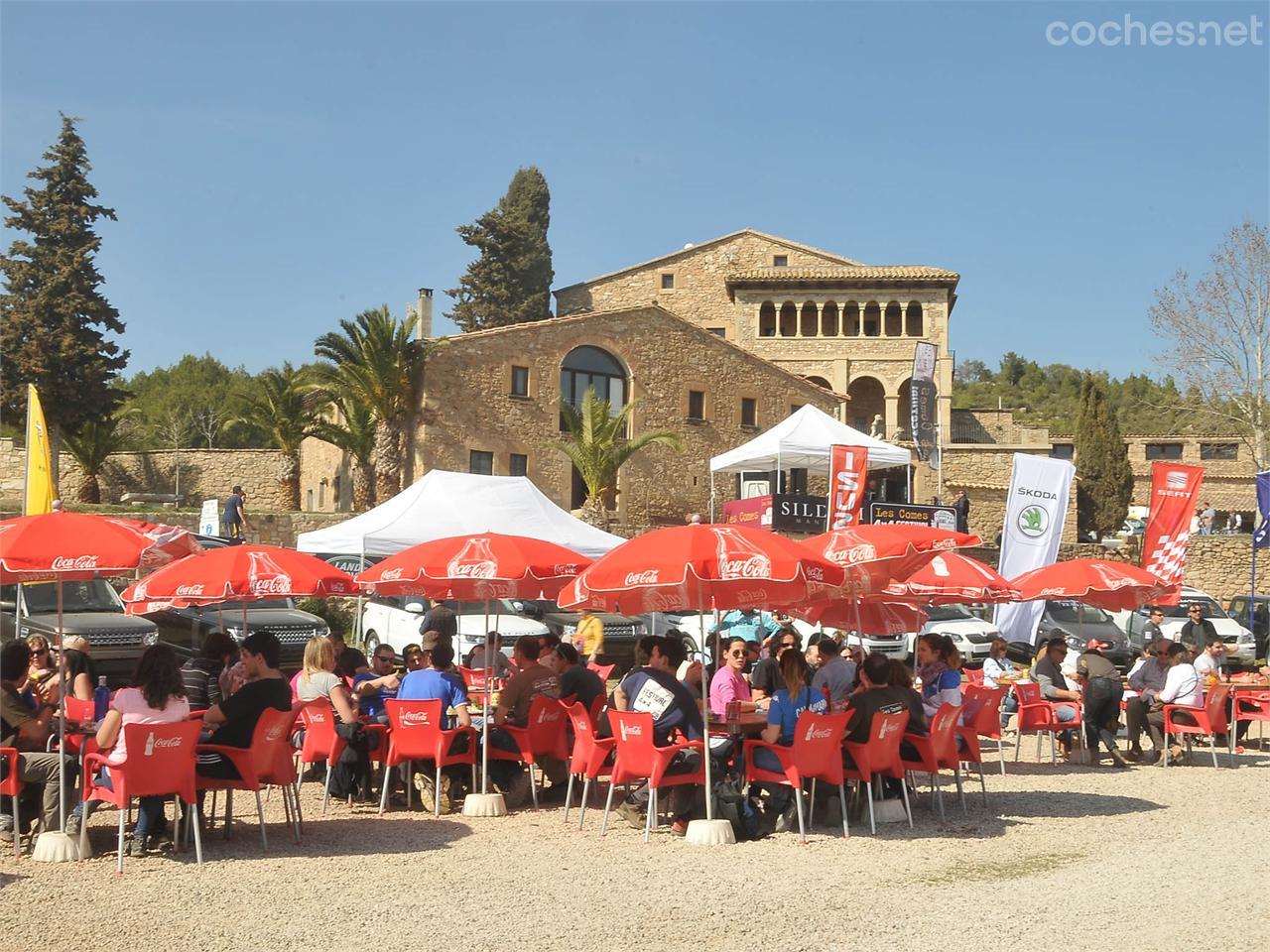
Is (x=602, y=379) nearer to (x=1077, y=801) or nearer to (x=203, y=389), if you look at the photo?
(x=1077, y=801)

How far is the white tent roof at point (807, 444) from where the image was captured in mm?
25922

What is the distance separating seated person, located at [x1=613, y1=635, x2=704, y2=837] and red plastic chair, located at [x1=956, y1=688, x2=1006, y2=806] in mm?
2584

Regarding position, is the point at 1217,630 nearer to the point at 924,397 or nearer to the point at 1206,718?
the point at 1206,718

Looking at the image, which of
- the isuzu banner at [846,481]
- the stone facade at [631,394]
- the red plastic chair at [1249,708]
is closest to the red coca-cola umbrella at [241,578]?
the red plastic chair at [1249,708]

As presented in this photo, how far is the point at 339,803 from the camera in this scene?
1018 cm

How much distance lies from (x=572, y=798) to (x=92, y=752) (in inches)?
163

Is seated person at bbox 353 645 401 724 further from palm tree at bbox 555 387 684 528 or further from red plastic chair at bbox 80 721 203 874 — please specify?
palm tree at bbox 555 387 684 528

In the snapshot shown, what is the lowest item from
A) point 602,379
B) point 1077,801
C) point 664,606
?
point 1077,801

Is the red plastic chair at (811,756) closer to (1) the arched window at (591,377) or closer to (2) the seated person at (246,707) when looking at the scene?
(2) the seated person at (246,707)

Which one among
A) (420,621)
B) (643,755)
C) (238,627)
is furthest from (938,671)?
(238,627)

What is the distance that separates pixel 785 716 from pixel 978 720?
105 inches

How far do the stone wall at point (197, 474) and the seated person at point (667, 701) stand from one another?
30.7 meters

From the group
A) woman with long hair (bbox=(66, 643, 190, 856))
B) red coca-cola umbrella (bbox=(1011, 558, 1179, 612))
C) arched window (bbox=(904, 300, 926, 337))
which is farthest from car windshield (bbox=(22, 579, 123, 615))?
arched window (bbox=(904, 300, 926, 337))

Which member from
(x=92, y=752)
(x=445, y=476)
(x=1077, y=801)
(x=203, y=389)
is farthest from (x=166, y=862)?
(x=203, y=389)
